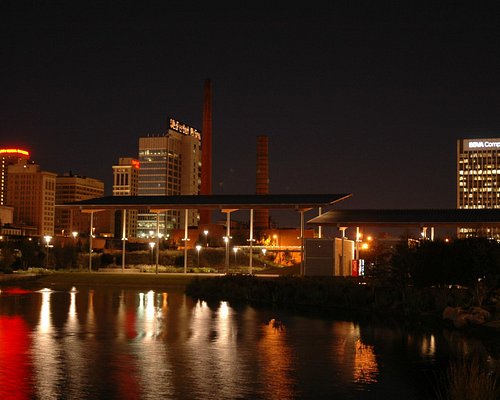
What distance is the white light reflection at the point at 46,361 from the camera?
12.5 metres

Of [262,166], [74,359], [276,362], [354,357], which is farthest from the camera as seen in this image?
[262,166]

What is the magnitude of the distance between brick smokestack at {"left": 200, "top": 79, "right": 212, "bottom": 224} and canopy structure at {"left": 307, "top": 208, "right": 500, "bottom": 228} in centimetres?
3939

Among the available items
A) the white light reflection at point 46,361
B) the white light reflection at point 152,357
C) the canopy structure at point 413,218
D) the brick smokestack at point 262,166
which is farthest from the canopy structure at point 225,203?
the brick smokestack at point 262,166

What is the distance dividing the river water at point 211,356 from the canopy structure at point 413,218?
2176 centimetres

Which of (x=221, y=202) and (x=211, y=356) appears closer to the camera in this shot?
(x=211, y=356)

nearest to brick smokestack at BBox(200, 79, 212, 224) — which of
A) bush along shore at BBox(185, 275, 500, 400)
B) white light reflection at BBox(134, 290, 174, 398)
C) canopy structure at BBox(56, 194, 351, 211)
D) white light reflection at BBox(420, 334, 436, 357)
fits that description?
canopy structure at BBox(56, 194, 351, 211)

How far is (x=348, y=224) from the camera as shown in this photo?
47.8 metres

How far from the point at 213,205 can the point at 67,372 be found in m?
35.5

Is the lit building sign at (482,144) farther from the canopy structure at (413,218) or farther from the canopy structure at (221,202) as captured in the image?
the canopy structure at (221,202)

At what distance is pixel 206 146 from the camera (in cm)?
9231

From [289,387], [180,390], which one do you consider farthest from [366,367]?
[180,390]

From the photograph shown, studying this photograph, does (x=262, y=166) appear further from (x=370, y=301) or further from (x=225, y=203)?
(x=370, y=301)

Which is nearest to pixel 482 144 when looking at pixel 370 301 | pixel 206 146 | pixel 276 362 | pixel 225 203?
pixel 206 146

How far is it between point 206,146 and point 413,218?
47.8m
